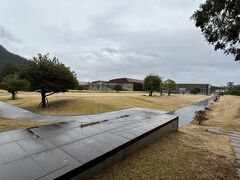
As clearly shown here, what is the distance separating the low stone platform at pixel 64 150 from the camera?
12.7 ft

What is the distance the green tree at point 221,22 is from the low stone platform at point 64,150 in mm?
3974

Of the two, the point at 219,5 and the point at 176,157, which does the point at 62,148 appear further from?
the point at 219,5

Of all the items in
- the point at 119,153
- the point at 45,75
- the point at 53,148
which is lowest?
the point at 119,153

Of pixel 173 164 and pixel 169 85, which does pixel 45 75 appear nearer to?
pixel 173 164

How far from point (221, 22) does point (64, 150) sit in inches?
226

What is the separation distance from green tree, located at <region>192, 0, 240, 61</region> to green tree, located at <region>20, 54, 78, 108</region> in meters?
14.1

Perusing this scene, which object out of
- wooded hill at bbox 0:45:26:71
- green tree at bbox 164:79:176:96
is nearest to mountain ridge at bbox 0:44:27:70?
wooded hill at bbox 0:45:26:71

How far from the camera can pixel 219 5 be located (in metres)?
4.79

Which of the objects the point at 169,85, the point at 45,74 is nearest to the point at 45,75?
the point at 45,74

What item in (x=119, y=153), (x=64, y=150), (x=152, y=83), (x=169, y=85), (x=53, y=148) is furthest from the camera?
(x=169, y=85)

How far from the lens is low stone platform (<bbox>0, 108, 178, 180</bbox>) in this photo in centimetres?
388

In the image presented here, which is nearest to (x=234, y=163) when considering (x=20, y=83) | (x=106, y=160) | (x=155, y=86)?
(x=106, y=160)

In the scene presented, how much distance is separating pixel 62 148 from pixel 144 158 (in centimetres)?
252

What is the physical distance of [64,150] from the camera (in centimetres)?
500
